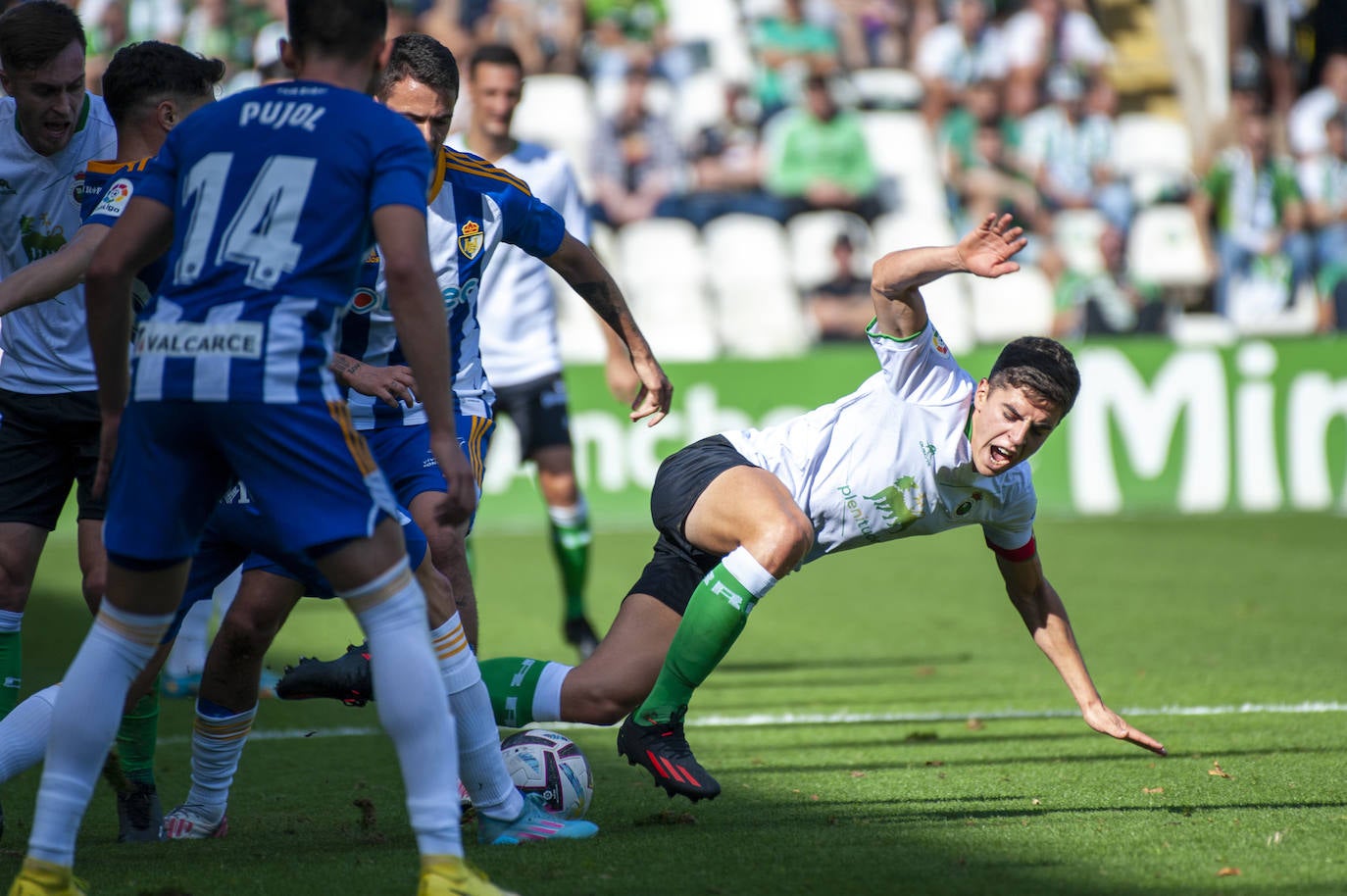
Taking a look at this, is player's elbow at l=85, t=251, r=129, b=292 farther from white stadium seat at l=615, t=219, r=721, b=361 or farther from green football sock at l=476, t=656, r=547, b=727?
white stadium seat at l=615, t=219, r=721, b=361

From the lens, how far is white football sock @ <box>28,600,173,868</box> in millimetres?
3109

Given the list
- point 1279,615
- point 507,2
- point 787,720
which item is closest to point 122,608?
point 787,720

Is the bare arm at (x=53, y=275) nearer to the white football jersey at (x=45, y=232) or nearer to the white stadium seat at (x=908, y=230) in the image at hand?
the white football jersey at (x=45, y=232)

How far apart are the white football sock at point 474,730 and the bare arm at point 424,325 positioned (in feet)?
2.80

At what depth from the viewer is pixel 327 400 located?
3.11m

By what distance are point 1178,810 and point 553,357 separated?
13.3 feet

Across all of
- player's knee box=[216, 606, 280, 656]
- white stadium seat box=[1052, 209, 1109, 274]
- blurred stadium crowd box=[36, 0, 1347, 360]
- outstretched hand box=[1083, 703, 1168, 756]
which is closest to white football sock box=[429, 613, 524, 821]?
player's knee box=[216, 606, 280, 656]

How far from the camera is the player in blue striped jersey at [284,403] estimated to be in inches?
120

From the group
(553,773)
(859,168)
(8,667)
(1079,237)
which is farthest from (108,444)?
(1079,237)

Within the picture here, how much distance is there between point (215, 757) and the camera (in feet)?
13.6

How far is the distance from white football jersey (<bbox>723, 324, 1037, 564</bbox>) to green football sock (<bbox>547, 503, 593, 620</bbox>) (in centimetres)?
287

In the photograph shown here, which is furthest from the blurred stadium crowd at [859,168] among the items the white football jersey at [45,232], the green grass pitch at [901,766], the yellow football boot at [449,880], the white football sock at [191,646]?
the yellow football boot at [449,880]

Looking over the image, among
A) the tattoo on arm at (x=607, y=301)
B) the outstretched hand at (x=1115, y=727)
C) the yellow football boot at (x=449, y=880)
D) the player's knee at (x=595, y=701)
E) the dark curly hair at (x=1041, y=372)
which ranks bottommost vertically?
the outstretched hand at (x=1115, y=727)

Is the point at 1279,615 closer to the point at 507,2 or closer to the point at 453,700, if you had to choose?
the point at 453,700
